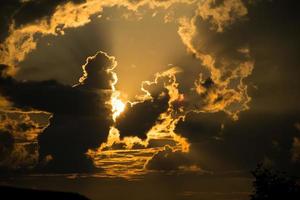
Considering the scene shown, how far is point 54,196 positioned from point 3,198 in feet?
21.8

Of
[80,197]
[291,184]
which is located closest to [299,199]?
[291,184]

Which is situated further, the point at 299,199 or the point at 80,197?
the point at 299,199

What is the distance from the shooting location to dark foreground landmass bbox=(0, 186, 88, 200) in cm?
6800

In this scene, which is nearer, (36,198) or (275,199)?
(36,198)

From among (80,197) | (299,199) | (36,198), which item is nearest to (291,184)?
(299,199)

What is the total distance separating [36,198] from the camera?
226 feet

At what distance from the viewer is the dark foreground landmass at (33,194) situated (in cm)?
6800

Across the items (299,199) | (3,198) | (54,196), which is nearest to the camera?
(3,198)

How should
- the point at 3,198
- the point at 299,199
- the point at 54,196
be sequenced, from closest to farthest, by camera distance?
the point at 3,198 → the point at 54,196 → the point at 299,199

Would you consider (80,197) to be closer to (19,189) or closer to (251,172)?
(19,189)

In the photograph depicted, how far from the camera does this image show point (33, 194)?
6969 centimetres

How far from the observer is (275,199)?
8556cm

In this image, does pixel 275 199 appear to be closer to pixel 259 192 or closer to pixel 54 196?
pixel 259 192

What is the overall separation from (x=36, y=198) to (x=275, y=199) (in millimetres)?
35838
